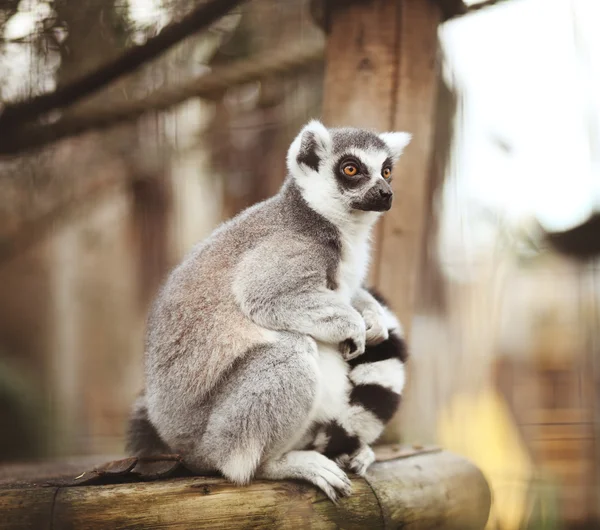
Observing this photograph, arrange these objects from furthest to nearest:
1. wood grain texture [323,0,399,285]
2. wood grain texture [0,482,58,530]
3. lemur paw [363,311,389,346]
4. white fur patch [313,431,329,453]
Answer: wood grain texture [323,0,399,285], lemur paw [363,311,389,346], white fur patch [313,431,329,453], wood grain texture [0,482,58,530]

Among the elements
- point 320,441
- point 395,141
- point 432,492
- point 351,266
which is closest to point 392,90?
point 395,141

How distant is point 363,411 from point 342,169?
3.30ft

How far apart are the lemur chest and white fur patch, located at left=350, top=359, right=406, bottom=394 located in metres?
0.32

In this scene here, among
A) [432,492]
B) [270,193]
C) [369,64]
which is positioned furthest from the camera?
[270,193]

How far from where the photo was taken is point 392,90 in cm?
356

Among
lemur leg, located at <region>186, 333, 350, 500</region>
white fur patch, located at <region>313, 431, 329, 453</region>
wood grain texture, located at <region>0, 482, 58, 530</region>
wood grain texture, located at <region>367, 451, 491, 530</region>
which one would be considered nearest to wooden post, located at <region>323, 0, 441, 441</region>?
wood grain texture, located at <region>367, 451, 491, 530</region>

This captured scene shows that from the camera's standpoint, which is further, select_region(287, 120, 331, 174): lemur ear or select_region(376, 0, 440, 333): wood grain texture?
select_region(376, 0, 440, 333): wood grain texture

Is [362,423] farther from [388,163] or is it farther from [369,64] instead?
[369,64]

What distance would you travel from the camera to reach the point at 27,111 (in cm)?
310

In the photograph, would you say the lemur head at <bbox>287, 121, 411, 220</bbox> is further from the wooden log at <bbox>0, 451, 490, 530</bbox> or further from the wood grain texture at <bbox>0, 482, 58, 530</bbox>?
the wood grain texture at <bbox>0, 482, 58, 530</bbox>

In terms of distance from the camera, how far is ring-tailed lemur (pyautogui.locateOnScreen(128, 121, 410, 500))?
2387 mm

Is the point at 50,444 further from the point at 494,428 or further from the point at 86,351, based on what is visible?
the point at 494,428

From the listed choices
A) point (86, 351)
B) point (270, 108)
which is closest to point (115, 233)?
point (86, 351)

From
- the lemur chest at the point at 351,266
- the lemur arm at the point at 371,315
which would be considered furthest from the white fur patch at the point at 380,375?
the lemur chest at the point at 351,266
